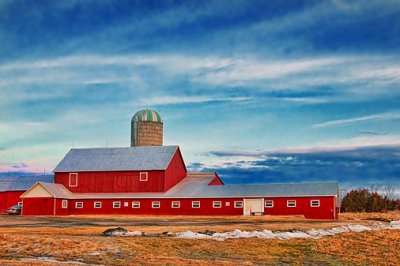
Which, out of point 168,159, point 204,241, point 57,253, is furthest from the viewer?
point 168,159

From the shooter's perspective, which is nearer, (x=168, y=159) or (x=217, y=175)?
(x=168, y=159)

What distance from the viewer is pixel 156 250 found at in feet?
85.7

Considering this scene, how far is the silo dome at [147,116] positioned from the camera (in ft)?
278

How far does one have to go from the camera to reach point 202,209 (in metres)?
66.1

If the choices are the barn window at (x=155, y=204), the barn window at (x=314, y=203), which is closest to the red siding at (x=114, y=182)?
the barn window at (x=155, y=204)

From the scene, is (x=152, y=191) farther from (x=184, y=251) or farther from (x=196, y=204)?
(x=184, y=251)

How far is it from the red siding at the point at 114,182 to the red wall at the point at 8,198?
6497mm

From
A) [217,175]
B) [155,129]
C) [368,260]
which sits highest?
[155,129]

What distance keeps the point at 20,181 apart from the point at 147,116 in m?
19.4

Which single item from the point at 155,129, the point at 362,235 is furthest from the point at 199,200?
the point at 362,235

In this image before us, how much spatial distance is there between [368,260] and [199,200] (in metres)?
40.0

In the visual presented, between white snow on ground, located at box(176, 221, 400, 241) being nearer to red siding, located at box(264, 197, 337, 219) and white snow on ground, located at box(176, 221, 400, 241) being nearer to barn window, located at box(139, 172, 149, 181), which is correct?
red siding, located at box(264, 197, 337, 219)

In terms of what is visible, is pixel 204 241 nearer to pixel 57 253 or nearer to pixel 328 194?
pixel 57 253

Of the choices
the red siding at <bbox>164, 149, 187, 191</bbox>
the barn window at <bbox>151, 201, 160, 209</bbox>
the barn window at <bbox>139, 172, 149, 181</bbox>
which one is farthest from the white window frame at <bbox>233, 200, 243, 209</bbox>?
the barn window at <bbox>139, 172, 149, 181</bbox>
